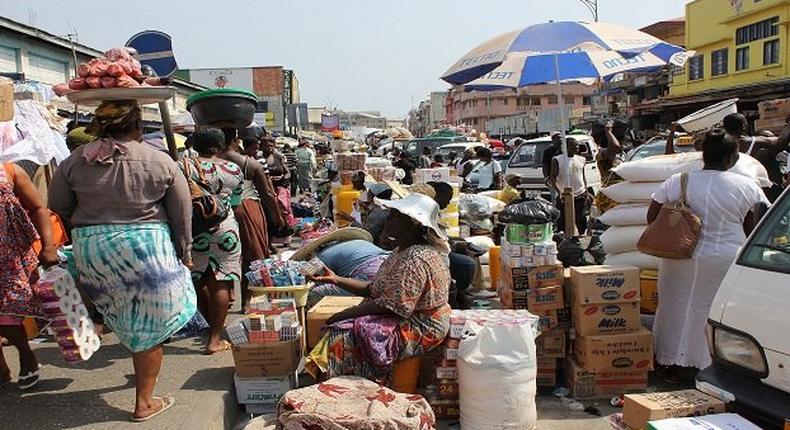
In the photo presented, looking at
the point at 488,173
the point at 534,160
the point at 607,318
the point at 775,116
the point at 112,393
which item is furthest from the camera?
the point at 534,160

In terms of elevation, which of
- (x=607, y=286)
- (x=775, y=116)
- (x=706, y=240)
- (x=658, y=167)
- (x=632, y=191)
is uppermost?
(x=775, y=116)

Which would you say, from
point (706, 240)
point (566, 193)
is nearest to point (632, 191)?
point (706, 240)

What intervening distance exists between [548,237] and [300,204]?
26.3 feet

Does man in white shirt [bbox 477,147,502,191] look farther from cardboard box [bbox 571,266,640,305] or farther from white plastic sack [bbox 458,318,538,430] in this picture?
white plastic sack [bbox 458,318,538,430]

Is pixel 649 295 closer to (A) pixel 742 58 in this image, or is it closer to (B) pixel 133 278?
(B) pixel 133 278

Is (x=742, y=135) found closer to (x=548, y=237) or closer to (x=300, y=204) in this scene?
(x=548, y=237)

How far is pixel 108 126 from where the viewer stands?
3512mm

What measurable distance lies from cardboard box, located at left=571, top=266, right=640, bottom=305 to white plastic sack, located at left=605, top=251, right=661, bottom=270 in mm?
1077

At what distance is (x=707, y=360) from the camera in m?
4.52

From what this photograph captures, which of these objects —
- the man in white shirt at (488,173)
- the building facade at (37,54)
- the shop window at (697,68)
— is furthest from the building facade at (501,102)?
the man in white shirt at (488,173)

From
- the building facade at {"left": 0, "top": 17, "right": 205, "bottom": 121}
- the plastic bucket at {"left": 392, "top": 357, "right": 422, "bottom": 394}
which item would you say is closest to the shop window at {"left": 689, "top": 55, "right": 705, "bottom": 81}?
the building facade at {"left": 0, "top": 17, "right": 205, "bottom": 121}

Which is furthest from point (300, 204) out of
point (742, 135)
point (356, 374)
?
point (356, 374)

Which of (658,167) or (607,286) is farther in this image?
(658,167)

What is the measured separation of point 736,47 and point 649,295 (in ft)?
96.5
